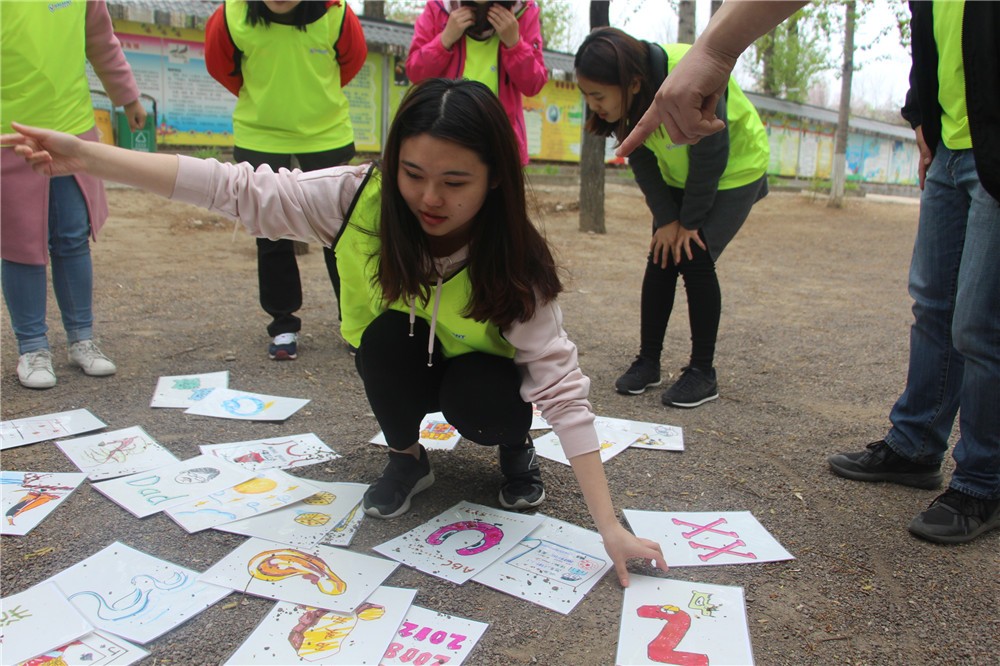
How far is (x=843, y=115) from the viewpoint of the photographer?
40.5ft

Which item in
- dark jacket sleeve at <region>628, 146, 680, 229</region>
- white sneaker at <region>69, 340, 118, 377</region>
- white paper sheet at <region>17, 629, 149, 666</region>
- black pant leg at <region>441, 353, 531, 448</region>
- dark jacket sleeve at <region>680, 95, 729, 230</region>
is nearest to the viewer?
white paper sheet at <region>17, 629, 149, 666</region>

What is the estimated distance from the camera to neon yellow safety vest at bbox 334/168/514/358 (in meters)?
1.76

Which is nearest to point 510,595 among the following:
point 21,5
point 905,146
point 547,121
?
point 21,5

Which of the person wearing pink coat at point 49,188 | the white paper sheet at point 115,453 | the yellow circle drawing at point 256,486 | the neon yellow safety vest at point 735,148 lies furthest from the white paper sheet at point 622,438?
the person wearing pink coat at point 49,188

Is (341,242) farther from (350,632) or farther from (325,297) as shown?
(325,297)

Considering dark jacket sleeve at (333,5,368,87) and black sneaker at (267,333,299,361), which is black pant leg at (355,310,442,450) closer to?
black sneaker at (267,333,299,361)

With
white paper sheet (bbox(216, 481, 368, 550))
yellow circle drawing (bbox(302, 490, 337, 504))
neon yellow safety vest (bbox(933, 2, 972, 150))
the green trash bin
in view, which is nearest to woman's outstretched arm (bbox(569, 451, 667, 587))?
white paper sheet (bbox(216, 481, 368, 550))

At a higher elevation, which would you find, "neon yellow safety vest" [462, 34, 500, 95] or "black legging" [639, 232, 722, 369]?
"neon yellow safety vest" [462, 34, 500, 95]

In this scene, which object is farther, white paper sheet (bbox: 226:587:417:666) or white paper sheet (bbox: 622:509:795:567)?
white paper sheet (bbox: 622:509:795:567)

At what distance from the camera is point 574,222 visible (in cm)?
877

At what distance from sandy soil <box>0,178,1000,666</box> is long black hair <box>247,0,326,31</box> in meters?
1.36

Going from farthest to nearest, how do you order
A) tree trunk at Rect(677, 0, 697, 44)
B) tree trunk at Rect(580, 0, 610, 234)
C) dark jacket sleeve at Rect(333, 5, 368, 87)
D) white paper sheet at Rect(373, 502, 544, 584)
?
1. tree trunk at Rect(677, 0, 697, 44)
2. tree trunk at Rect(580, 0, 610, 234)
3. dark jacket sleeve at Rect(333, 5, 368, 87)
4. white paper sheet at Rect(373, 502, 544, 584)

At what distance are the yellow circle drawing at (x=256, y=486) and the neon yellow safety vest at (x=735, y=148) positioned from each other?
5.67 feet

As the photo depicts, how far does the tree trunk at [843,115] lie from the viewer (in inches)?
479
